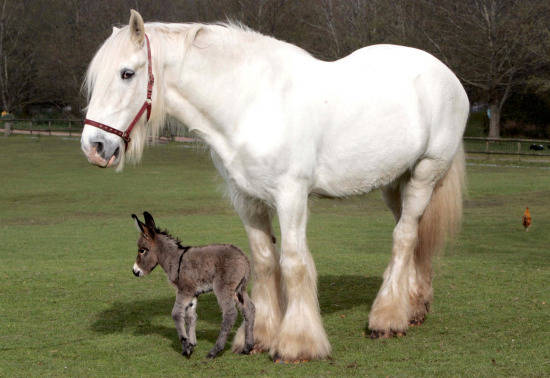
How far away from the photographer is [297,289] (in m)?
5.57

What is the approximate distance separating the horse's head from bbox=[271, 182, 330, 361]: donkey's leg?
1.21m

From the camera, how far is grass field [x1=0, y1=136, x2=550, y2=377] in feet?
18.0

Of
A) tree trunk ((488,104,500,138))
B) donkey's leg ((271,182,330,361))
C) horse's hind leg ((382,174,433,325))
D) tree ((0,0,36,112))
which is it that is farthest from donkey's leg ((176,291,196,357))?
tree ((0,0,36,112))

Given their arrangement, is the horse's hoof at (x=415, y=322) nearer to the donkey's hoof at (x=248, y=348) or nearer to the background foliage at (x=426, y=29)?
the donkey's hoof at (x=248, y=348)

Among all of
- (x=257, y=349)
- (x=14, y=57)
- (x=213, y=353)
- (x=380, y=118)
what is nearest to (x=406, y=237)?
(x=380, y=118)

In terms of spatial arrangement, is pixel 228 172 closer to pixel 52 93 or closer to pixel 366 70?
pixel 366 70

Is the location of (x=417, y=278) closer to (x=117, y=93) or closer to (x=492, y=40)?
(x=117, y=93)

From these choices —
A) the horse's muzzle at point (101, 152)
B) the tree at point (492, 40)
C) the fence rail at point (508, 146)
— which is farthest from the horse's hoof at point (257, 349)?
the tree at point (492, 40)

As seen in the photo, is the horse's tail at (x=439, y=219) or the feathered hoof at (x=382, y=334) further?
the horse's tail at (x=439, y=219)

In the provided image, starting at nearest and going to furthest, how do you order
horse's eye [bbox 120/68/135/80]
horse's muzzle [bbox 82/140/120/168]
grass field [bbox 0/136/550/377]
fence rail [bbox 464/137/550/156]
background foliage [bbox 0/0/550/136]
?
horse's muzzle [bbox 82/140/120/168] → horse's eye [bbox 120/68/135/80] → grass field [bbox 0/136/550/377] → fence rail [bbox 464/137/550/156] → background foliage [bbox 0/0/550/136]

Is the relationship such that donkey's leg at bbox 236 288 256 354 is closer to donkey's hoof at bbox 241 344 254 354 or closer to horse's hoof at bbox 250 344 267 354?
donkey's hoof at bbox 241 344 254 354

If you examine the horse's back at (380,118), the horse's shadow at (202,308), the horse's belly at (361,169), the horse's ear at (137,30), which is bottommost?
the horse's shadow at (202,308)

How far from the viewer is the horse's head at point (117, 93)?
16.8ft

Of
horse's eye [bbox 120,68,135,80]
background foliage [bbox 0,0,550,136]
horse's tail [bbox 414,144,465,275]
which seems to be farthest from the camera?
background foliage [bbox 0,0,550,136]
